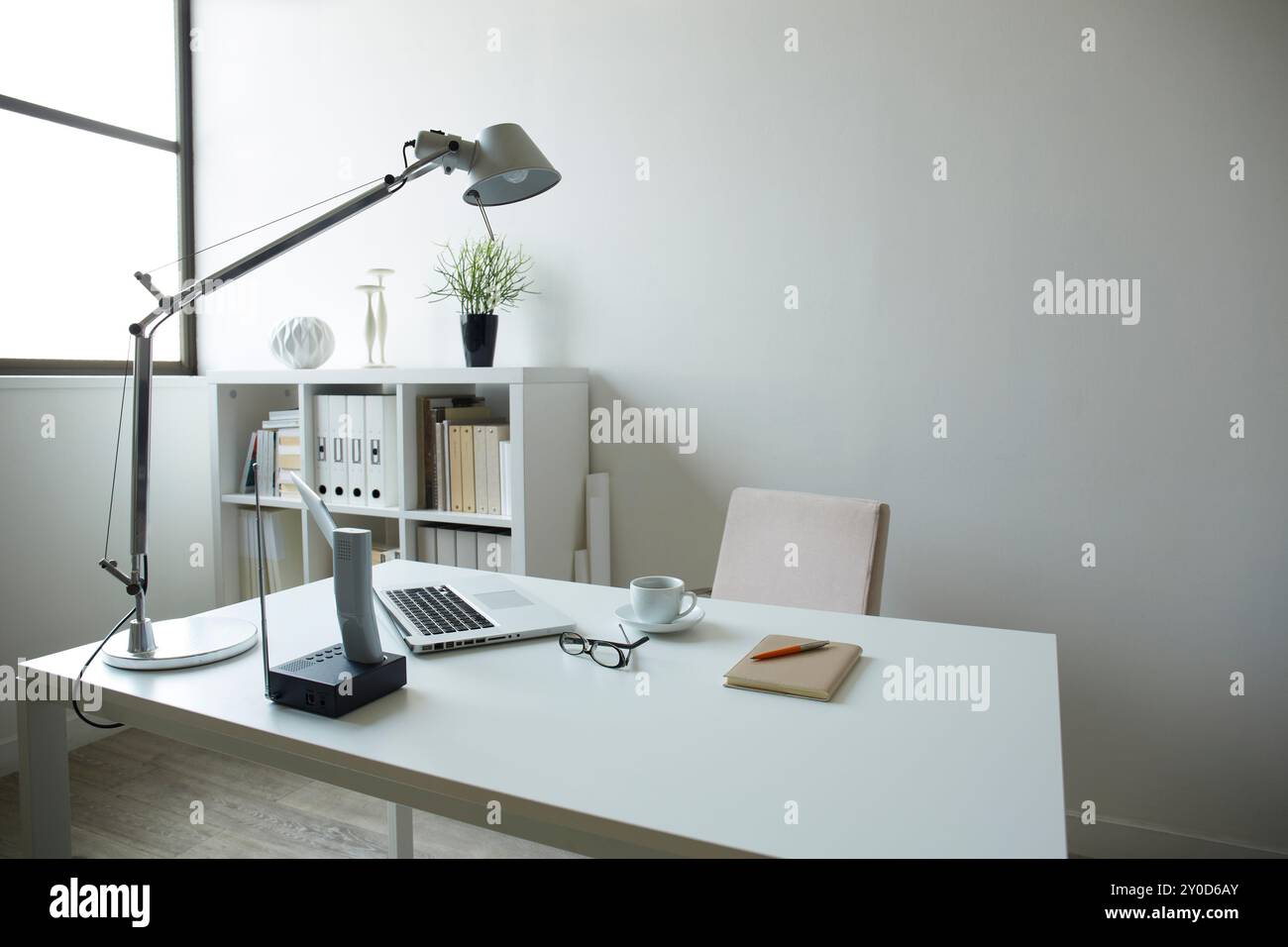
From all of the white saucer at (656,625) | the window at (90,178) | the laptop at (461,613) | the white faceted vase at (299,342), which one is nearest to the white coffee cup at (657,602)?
the white saucer at (656,625)

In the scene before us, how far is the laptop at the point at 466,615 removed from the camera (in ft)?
4.91

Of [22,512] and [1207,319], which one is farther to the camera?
[22,512]

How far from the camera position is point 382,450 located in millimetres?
2920

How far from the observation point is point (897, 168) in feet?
8.14

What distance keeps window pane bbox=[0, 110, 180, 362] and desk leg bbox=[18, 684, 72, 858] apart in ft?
7.40

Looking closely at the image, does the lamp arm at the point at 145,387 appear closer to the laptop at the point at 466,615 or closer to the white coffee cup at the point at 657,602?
the laptop at the point at 466,615

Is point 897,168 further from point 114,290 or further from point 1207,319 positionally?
point 114,290

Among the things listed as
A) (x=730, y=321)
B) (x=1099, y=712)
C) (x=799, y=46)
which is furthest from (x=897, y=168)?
(x=1099, y=712)

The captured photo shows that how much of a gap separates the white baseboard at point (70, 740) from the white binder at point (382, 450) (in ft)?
4.01

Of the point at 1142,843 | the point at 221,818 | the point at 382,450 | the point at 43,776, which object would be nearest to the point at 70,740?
the point at 221,818

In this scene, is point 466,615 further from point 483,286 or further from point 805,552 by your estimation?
point 483,286

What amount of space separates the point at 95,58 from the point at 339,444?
1.82 meters

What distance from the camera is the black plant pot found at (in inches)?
110
